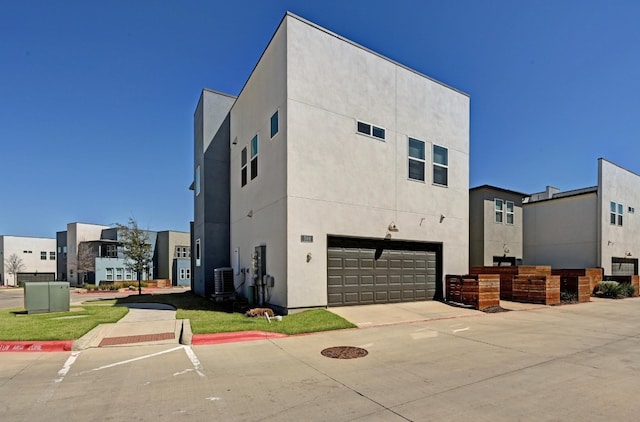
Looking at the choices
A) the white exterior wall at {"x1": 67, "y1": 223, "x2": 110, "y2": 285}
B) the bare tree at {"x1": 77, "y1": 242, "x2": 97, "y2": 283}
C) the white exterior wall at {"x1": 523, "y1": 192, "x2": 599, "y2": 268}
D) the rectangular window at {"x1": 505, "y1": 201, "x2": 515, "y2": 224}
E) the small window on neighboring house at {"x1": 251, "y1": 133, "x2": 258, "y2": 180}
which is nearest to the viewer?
the small window on neighboring house at {"x1": 251, "y1": 133, "x2": 258, "y2": 180}

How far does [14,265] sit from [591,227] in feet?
236

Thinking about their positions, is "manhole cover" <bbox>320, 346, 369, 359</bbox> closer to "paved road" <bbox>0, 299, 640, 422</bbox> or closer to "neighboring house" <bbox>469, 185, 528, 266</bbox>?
"paved road" <bbox>0, 299, 640, 422</bbox>

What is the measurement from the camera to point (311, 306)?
1197cm

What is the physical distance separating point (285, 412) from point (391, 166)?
1121cm

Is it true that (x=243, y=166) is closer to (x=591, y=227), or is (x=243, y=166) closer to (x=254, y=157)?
(x=254, y=157)

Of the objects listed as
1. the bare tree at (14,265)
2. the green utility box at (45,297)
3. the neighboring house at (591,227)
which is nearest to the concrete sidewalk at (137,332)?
the green utility box at (45,297)

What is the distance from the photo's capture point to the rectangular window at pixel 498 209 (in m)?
22.7

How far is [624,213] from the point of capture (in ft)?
87.9

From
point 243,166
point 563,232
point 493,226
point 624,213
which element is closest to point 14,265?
point 243,166

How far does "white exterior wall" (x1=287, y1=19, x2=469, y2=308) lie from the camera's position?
1212 cm

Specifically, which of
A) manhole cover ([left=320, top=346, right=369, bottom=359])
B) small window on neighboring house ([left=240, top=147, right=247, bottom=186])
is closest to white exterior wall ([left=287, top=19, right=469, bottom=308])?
manhole cover ([left=320, top=346, right=369, bottom=359])

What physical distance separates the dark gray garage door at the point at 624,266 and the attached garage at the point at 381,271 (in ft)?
62.0

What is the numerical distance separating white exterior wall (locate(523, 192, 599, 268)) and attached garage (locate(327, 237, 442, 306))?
596 inches

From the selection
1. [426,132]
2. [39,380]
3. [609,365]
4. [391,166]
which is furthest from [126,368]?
[426,132]
